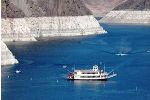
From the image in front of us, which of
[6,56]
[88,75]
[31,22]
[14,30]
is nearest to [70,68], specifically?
[88,75]

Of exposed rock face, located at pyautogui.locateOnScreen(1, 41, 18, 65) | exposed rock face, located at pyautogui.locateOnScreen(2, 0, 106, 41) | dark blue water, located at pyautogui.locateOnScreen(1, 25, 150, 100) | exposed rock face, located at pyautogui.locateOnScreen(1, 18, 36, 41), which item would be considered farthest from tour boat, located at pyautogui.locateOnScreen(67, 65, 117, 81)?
exposed rock face, located at pyautogui.locateOnScreen(2, 0, 106, 41)

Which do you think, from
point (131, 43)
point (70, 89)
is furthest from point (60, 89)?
point (131, 43)

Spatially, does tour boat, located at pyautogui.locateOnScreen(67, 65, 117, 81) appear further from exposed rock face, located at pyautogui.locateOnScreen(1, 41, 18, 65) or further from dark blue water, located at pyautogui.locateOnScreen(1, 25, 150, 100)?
exposed rock face, located at pyautogui.locateOnScreen(1, 41, 18, 65)

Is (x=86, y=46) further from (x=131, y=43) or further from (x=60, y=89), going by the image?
(x=60, y=89)

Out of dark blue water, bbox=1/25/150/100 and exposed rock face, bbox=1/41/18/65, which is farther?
exposed rock face, bbox=1/41/18/65

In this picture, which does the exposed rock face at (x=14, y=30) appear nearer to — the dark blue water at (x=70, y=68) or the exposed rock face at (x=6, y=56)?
the dark blue water at (x=70, y=68)

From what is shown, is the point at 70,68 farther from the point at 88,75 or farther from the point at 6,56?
the point at 6,56

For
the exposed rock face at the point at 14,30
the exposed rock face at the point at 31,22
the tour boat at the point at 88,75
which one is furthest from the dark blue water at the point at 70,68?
the exposed rock face at the point at 31,22

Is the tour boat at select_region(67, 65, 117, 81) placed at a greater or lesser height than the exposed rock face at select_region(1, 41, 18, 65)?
lesser
